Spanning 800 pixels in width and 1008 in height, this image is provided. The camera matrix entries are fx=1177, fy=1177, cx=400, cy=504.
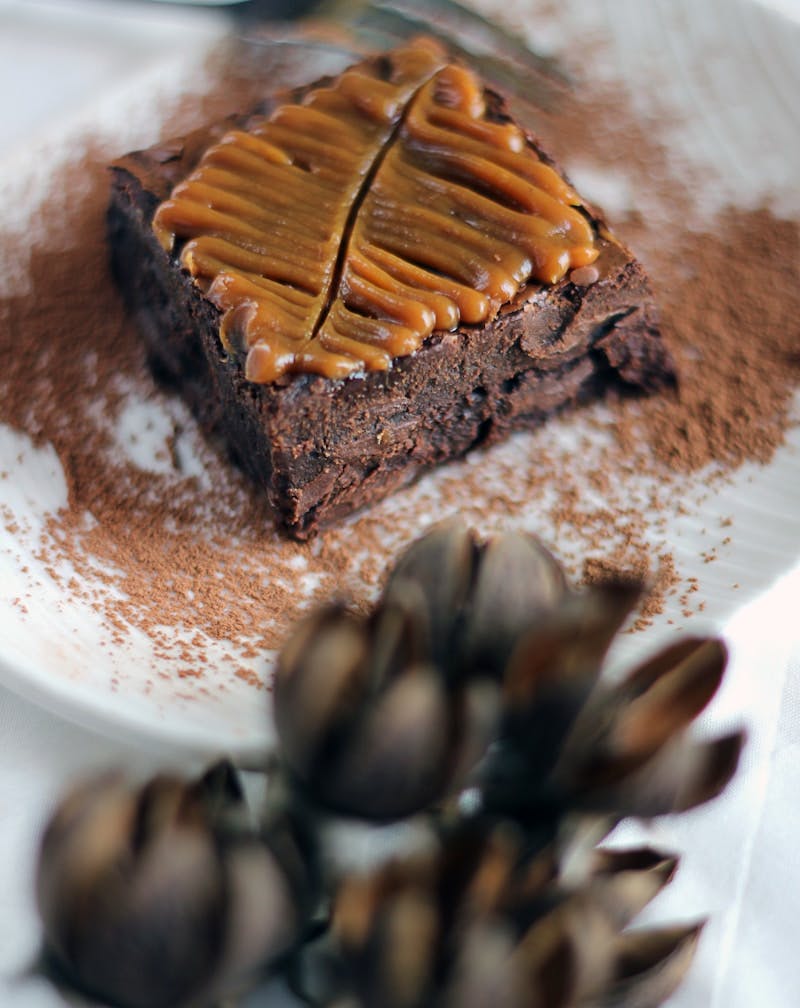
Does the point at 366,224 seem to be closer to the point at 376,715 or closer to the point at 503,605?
the point at 503,605

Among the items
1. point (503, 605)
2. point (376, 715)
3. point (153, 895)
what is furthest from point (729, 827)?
point (153, 895)

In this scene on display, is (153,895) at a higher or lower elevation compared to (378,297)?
lower

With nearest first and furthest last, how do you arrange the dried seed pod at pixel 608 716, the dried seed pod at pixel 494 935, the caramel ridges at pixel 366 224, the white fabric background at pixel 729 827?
the dried seed pod at pixel 494 935 → the dried seed pod at pixel 608 716 → the white fabric background at pixel 729 827 → the caramel ridges at pixel 366 224

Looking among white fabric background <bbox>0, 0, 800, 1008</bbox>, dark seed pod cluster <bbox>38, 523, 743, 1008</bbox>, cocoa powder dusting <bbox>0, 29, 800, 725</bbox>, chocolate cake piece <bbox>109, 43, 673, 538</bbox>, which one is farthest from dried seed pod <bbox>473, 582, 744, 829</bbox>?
chocolate cake piece <bbox>109, 43, 673, 538</bbox>

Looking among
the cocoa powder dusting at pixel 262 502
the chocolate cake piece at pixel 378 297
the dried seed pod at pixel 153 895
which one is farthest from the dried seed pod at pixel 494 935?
the chocolate cake piece at pixel 378 297

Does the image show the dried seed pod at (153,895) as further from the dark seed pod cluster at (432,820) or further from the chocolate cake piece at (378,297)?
the chocolate cake piece at (378,297)

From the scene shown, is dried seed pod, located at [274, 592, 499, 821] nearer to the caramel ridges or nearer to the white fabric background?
the white fabric background
